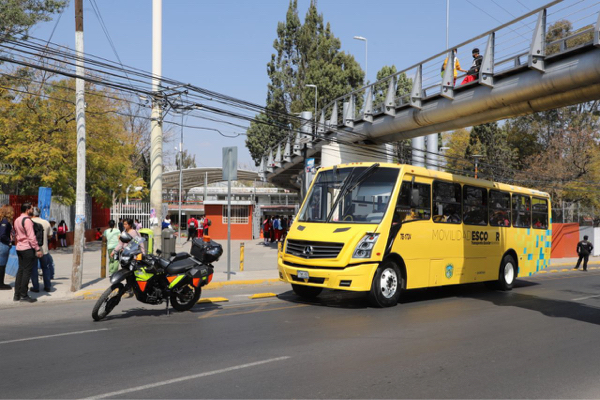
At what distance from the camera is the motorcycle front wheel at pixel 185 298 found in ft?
31.0

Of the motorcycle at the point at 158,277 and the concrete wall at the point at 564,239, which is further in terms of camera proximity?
the concrete wall at the point at 564,239

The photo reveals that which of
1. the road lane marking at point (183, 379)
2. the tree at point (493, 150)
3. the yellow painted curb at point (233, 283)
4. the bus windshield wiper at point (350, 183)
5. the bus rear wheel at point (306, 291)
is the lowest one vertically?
the yellow painted curb at point (233, 283)

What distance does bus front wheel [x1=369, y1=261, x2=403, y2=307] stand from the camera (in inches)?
407

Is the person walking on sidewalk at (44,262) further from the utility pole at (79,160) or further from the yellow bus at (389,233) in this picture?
the yellow bus at (389,233)

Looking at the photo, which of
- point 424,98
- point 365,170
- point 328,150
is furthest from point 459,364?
point 328,150

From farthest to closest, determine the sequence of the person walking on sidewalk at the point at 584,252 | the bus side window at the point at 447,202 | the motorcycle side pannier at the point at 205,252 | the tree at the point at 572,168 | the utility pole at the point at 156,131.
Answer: the tree at the point at 572,168 → the person walking on sidewalk at the point at 584,252 → the utility pole at the point at 156,131 → the bus side window at the point at 447,202 → the motorcycle side pannier at the point at 205,252

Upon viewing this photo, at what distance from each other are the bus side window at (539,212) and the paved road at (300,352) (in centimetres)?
586

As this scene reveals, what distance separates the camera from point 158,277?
909 centimetres

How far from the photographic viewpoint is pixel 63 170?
23312mm

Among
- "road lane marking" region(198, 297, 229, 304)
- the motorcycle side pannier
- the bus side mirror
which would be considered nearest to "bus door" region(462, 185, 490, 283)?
the bus side mirror

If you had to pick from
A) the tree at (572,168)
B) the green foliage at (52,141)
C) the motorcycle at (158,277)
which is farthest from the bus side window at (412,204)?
the tree at (572,168)

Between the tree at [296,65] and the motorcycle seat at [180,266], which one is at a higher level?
the tree at [296,65]

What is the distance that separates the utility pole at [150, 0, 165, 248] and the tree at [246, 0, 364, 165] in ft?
112

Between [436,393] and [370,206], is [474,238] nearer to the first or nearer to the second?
[370,206]
